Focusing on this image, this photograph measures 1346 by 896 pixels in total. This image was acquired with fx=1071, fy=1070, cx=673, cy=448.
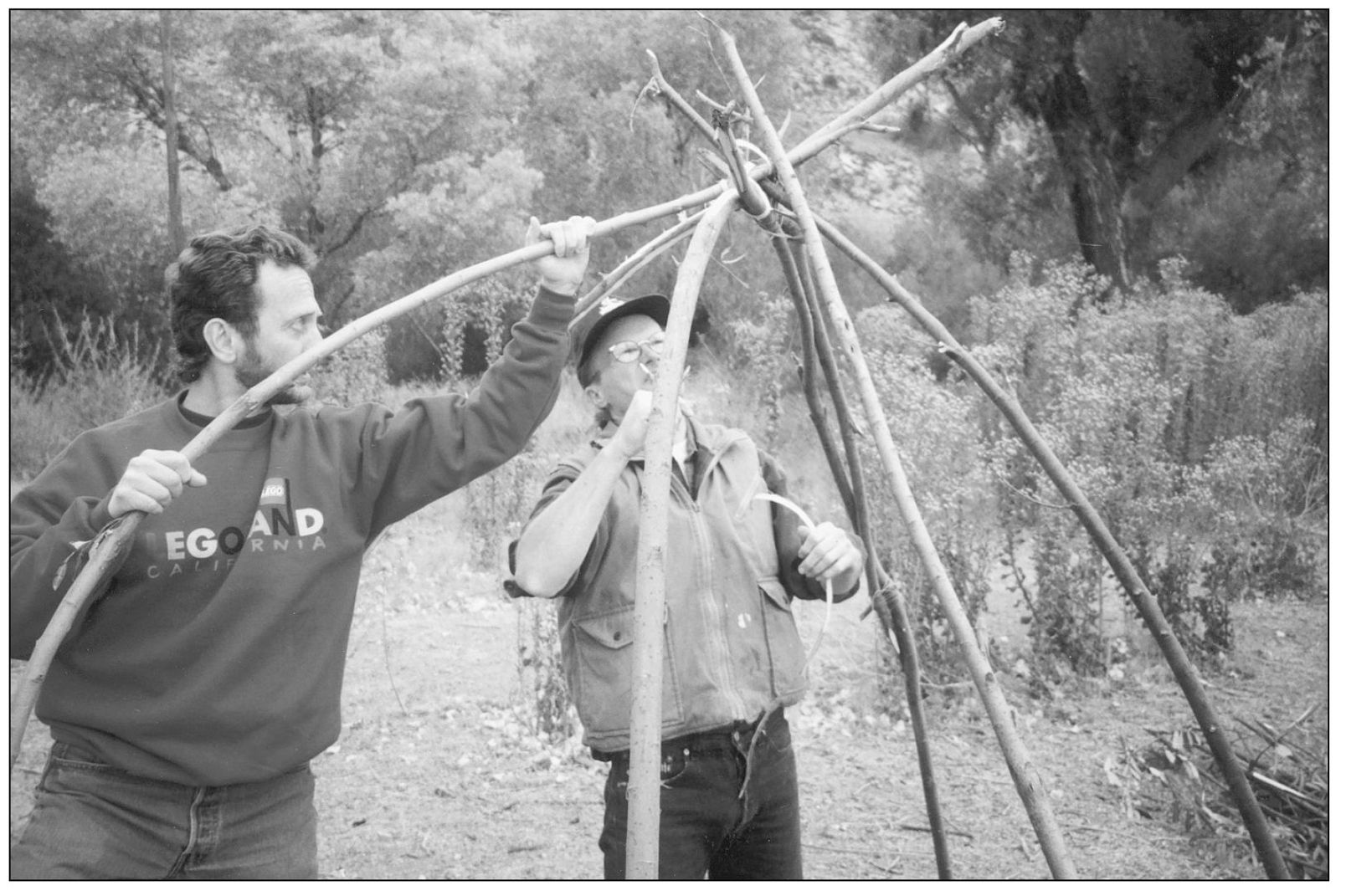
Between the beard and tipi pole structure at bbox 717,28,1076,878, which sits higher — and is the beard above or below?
above

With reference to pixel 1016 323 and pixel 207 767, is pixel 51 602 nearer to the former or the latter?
pixel 207 767

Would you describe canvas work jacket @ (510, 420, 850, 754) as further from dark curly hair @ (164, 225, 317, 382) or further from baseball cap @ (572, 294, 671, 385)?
dark curly hair @ (164, 225, 317, 382)

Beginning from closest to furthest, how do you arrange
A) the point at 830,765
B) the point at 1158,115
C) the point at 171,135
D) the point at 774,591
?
1. the point at 774,591
2. the point at 830,765
3. the point at 171,135
4. the point at 1158,115

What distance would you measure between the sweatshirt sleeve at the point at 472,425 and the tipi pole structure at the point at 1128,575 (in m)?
0.42

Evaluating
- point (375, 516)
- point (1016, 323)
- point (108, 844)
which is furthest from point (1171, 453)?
point (108, 844)

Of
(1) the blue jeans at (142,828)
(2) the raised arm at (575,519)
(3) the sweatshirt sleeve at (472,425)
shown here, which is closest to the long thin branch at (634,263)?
(3) the sweatshirt sleeve at (472,425)

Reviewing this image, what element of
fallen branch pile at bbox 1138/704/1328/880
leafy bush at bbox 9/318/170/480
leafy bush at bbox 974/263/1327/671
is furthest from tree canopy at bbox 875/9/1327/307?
leafy bush at bbox 9/318/170/480

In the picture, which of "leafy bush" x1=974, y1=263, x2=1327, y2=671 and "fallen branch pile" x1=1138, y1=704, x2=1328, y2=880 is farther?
"leafy bush" x1=974, y1=263, x2=1327, y2=671

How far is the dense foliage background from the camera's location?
12.8ft

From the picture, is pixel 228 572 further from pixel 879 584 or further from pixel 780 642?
pixel 879 584

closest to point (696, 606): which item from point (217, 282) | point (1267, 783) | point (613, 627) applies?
point (613, 627)

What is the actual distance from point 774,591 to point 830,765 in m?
1.96

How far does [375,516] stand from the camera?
155 centimetres

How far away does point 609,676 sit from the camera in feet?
5.14
